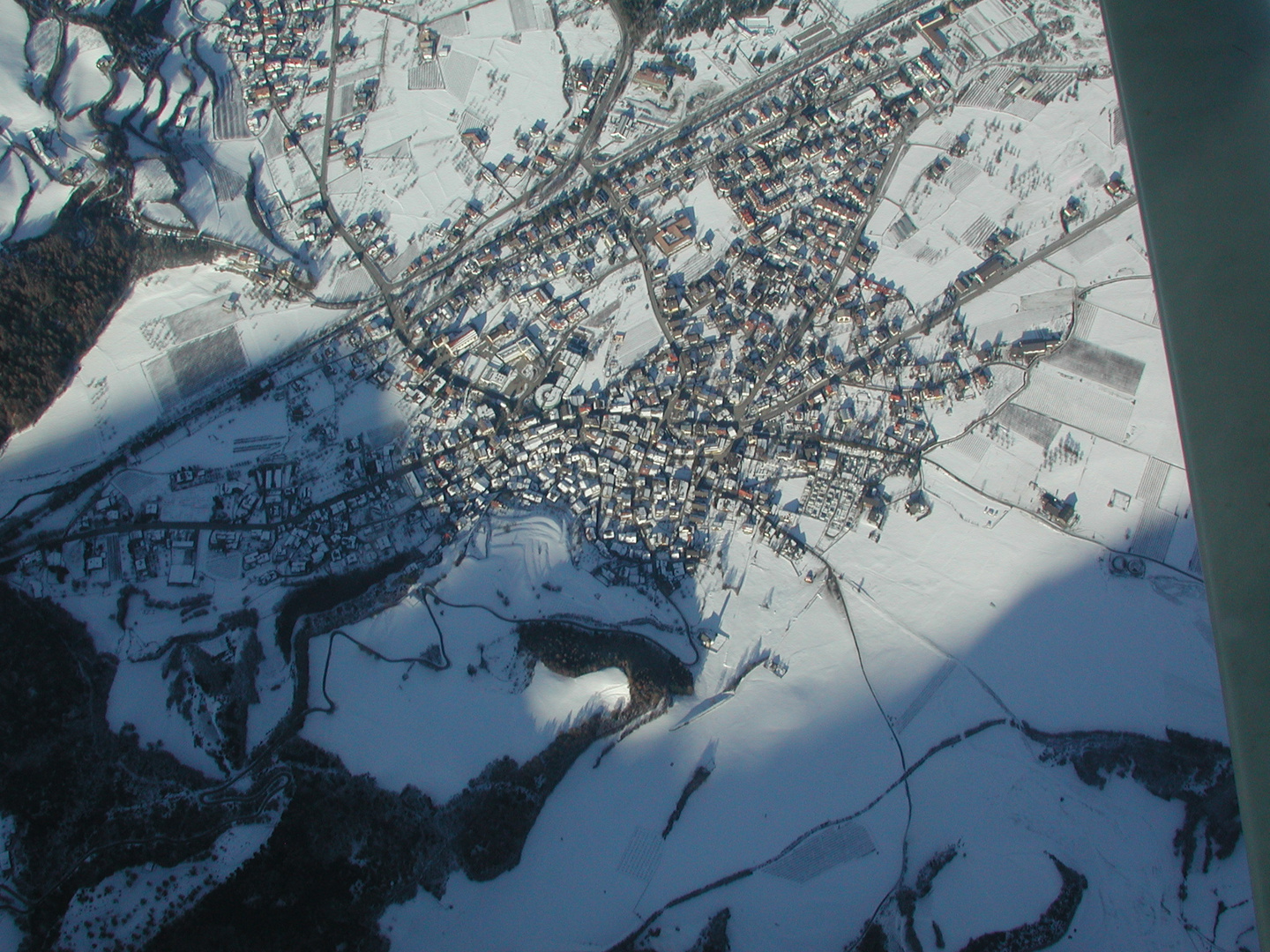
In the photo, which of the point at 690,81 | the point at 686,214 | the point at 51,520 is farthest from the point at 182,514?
the point at 690,81

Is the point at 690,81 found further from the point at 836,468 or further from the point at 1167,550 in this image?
the point at 1167,550

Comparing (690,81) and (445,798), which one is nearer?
(445,798)

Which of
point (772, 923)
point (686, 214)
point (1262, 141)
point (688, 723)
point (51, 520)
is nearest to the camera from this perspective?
point (1262, 141)

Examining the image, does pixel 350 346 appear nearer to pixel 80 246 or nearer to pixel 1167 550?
pixel 80 246

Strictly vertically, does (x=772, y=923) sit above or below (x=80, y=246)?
below

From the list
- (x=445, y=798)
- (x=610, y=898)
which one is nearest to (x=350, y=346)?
(x=445, y=798)

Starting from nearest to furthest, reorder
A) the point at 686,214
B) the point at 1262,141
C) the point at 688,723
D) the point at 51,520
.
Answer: the point at 1262,141
the point at 688,723
the point at 51,520
the point at 686,214

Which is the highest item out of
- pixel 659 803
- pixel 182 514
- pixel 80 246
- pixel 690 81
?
pixel 80 246
